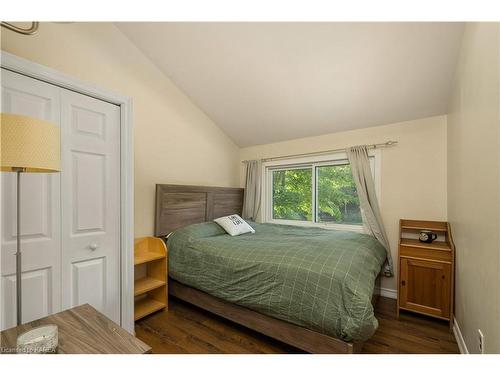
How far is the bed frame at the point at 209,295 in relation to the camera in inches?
57.7

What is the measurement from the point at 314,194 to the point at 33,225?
120 inches

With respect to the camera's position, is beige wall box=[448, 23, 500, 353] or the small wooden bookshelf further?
the small wooden bookshelf

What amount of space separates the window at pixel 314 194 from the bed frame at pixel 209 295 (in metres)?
0.63

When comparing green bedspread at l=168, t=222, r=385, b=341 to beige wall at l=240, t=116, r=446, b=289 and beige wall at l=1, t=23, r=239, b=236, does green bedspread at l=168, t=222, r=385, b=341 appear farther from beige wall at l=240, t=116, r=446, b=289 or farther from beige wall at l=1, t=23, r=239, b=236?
beige wall at l=1, t=23, r=239, b=236

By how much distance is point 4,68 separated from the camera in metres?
1.20

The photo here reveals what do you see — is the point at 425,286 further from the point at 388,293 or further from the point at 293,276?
the point at 293,276

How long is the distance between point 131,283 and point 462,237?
257 centimetres

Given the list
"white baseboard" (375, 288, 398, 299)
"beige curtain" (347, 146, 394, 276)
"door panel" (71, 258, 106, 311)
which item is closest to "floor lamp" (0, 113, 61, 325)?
"door panel" (71, 258, 106, 311)

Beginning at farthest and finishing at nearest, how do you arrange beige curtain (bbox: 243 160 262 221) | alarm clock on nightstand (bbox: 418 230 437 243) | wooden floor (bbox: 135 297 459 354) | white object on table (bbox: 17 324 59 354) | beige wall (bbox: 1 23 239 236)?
beige curtain (bbox: 243 160 262 221) → alarm clock on nightstand (bbox: 418 230 437 243) → beige wall (bbox: 1 23 239 236) → wooden floor (bbox: 135 297 459 354) → white object on table (bbox: 17 324 59 354)

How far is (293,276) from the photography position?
62.1 inches

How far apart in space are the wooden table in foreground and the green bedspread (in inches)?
41.0

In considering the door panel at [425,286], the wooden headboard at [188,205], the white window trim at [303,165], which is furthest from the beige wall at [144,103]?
the door panel at [425,286]

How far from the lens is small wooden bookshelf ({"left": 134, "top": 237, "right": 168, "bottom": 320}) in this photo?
2178mm


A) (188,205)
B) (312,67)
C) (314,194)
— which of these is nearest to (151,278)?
(188,205)
